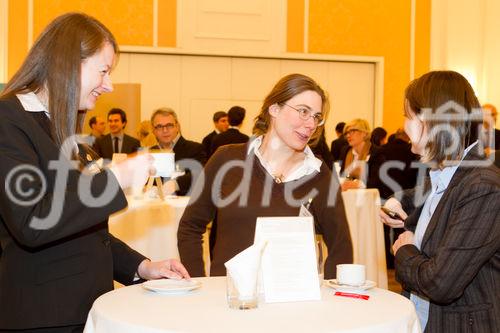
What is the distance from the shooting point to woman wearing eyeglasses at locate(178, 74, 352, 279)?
259 centimetres

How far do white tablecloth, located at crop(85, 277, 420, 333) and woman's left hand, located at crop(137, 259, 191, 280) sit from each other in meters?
0.12

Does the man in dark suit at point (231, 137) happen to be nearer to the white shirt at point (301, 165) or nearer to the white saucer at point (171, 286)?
the white shirt at point (301, 165)

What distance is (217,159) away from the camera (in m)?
2.74

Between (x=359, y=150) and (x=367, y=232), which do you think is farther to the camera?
(x=359, y=150)

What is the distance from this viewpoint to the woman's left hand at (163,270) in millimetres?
2105

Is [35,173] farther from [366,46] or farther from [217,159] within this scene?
[366,46]

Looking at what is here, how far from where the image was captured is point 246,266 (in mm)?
1766

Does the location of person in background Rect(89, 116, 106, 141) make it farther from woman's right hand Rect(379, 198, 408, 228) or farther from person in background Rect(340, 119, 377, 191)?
woman's right hand Rect(379, 198, 408, 228)

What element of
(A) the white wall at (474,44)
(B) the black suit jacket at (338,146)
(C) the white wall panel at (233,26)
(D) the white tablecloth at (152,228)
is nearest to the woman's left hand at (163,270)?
(D) the white tablecloth at (152,228)

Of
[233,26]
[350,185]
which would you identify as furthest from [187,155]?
[233,26]

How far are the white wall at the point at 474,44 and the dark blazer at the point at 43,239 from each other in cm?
940

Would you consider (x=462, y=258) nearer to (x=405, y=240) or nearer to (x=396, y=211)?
(x=405, y=240)

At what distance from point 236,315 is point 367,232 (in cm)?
384

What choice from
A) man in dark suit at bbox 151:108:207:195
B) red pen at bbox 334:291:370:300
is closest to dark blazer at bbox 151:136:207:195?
man in dark suit at bbox 151:108:207:195
